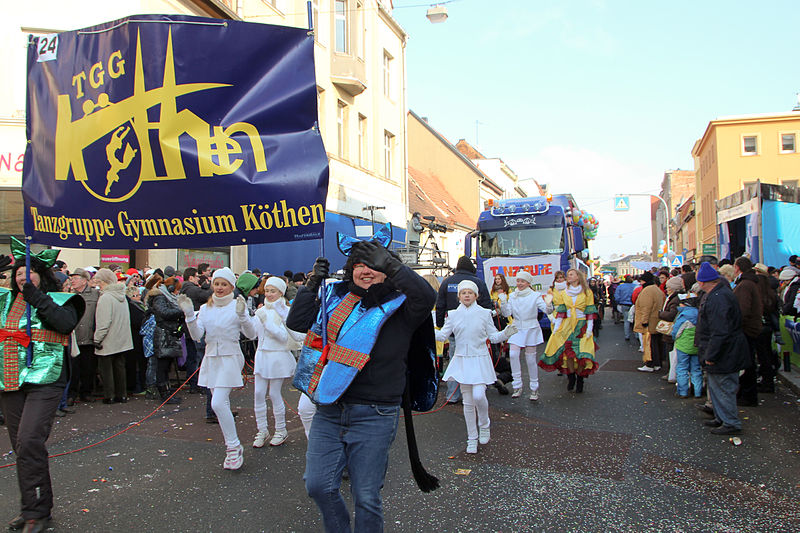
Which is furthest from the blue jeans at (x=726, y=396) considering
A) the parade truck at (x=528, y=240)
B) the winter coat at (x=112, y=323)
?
the parade truck at (x=528, y=240)

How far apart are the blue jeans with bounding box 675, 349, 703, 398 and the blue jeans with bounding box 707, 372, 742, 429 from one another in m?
1.91

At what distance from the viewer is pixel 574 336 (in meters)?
9.16

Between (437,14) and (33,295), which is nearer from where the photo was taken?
(33,295)

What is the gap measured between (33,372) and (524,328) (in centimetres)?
654

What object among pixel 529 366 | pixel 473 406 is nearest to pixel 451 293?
pixel 529 366

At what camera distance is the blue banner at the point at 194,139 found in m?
3.91

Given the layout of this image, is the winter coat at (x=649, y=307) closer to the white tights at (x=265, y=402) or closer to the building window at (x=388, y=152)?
the white tights at (x=265, y=402)

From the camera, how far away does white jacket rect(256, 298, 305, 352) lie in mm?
6277

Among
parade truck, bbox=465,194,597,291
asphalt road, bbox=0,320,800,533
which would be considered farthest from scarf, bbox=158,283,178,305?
parade truck, bbox=465,194,597,291

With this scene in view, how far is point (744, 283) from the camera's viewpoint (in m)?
7.69

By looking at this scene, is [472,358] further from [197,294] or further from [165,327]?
[165,327]

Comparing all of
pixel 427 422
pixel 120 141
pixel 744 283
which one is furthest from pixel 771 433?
pixel 120 141

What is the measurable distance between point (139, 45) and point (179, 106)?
49 centimetres

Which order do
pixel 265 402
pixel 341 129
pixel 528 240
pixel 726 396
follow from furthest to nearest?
pixel 341 129, pixel 528 240, pixel 726 396, pixel 265 402
